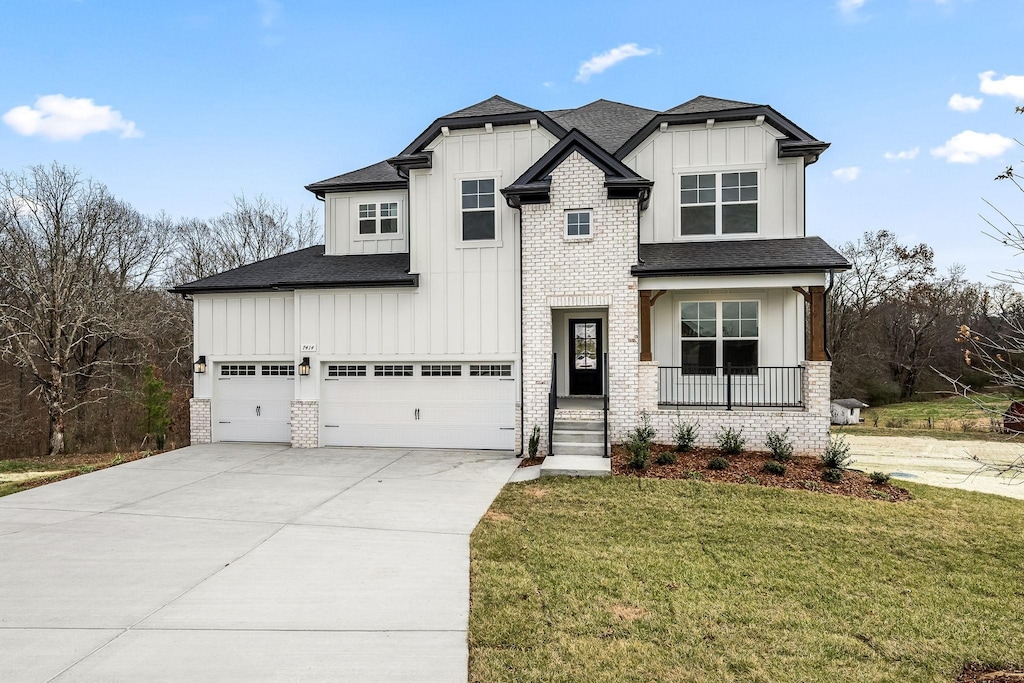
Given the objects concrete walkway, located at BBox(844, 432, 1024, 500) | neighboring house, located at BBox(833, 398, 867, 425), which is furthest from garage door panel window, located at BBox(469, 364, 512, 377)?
neighboring house, located at BBox(833, 398, 867, 425)

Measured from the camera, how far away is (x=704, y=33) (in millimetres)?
13445

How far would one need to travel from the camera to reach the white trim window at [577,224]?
11578 millimetres

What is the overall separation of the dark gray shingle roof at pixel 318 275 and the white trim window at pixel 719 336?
6359 mm

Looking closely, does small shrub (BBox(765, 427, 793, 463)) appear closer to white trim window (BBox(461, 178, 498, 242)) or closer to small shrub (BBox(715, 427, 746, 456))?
small shrub (BBox(715, 427, 746, 456))

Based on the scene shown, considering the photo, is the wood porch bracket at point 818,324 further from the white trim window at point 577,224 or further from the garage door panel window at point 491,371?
the garage door panel window at point 491,371

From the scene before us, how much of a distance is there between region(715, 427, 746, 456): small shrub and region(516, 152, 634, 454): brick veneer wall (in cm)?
177

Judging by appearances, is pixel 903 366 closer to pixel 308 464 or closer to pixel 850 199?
pixel 850 199

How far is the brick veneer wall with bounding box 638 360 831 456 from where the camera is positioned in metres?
10.8

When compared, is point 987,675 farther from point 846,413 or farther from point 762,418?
point 846,413

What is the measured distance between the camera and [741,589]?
4.95 metres

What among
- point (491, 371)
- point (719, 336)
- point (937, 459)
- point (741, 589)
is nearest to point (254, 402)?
point (491, 371)

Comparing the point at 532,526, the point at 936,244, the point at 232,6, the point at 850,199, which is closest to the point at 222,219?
the point at 232,6

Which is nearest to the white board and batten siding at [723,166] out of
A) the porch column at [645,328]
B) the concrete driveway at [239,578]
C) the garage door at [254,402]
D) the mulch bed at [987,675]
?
the porch column at [645,328]

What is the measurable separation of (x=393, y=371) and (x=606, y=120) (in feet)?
30.3
